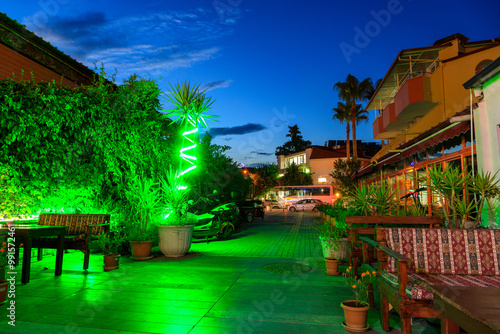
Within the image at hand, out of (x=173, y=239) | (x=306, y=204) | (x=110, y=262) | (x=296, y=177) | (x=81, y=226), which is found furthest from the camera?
(x=296, y=177)

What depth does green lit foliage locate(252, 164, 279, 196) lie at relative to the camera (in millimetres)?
44562

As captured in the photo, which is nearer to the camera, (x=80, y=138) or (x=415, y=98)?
(x=80, y=138)

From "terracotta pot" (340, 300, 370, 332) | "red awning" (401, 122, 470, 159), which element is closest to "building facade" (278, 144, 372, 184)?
"red awning" (401, 122, 470, 159)

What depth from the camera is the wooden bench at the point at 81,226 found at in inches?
239

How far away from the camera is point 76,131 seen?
7.99 metres

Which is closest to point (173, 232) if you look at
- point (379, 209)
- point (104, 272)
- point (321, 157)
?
point (104, 272)

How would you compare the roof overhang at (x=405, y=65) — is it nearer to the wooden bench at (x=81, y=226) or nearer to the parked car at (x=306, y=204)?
the parked car at (x=306, y=204)

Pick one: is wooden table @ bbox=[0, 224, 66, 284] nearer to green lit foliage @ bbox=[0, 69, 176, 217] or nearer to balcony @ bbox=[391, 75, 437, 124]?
green lit foliage @ bbox=[0, 69, 176, 217]

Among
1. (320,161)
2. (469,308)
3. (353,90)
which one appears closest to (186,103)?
(469,308)

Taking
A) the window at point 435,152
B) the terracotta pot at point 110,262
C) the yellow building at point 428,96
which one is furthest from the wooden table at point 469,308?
the window at point 435,152

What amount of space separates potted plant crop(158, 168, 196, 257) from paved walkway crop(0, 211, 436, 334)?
48 centimetres

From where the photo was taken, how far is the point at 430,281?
325cm

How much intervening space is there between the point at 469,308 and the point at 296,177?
4606 cm

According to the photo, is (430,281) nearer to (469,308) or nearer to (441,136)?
(469,308)
